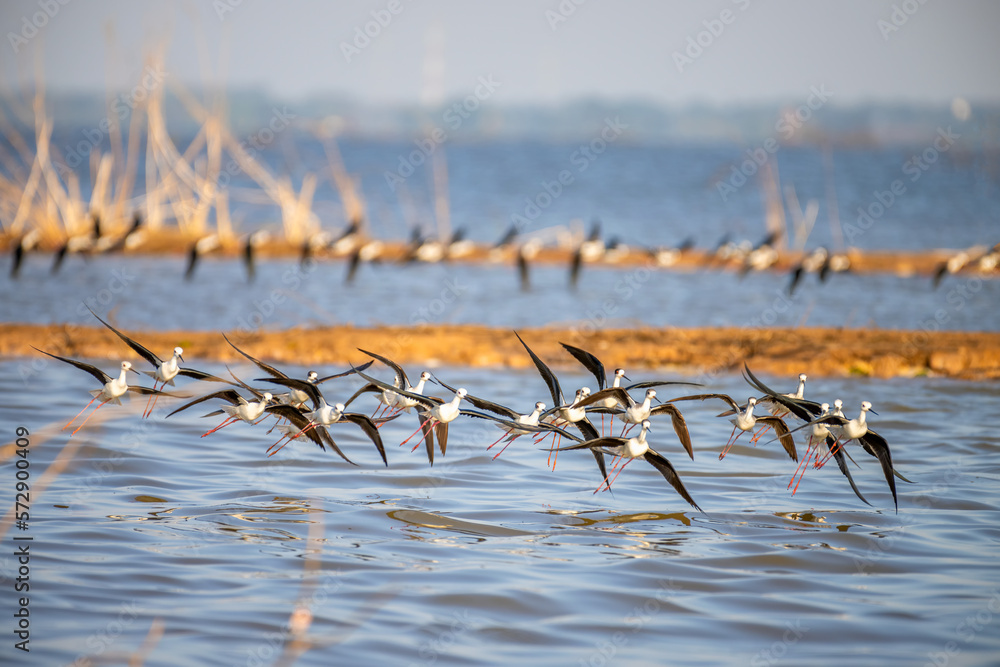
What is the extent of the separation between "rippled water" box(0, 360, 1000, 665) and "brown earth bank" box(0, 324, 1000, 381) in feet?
6.90

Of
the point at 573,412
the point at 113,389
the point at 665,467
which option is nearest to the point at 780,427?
the point at 665,467

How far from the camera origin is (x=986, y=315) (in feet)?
66.8

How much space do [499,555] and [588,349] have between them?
7226mm

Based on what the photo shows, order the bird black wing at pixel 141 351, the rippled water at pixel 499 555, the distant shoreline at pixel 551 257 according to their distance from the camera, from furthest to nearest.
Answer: the distant shoreline at pixel 551 257, the rippled water at pixel 499 555, the bird black wing at pixel 141 351

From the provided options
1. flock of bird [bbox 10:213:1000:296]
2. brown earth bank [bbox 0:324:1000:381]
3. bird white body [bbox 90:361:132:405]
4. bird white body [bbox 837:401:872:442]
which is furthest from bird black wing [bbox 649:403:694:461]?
flock of bird [bbox 10:213:1000:296]

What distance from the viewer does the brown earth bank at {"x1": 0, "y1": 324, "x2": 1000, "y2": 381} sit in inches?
582

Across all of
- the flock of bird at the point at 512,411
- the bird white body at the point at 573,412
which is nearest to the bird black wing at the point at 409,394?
the flock of bird at the point at 512,411

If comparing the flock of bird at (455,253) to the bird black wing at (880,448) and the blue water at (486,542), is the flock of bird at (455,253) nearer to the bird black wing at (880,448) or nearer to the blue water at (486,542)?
the blue water at (486,542)

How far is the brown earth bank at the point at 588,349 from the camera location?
1477cm

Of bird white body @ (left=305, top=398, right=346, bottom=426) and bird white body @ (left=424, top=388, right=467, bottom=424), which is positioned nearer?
bird white body @ (left=305, top=398, right=346, bottom=426)

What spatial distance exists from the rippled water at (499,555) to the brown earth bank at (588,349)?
210 centimetres

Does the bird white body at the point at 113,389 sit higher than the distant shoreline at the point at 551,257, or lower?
lower

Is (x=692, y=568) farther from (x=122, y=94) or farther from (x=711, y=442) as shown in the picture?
(x=122, y=94)

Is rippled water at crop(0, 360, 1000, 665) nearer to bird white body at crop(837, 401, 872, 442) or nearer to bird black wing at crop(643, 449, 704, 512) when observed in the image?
bird black wing at crop(643, 449, 704, 512)
